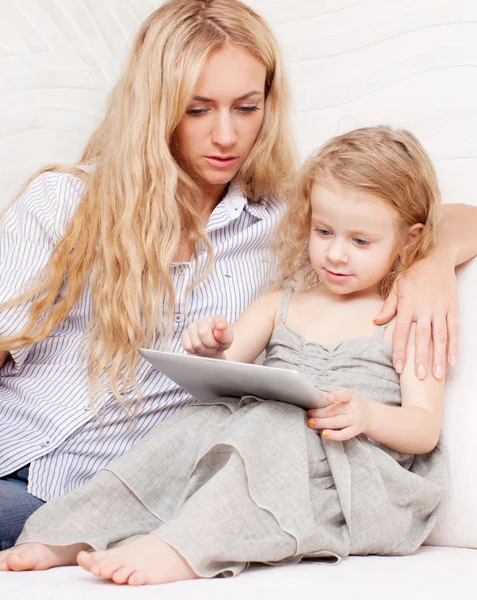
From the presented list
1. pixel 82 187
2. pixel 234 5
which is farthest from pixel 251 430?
pixel 234 5

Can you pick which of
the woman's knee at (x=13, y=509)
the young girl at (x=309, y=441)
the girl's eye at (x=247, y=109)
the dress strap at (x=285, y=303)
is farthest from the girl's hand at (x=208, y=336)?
the girl's eye at (x=247, y=109)

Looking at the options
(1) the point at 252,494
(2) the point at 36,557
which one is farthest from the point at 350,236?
(2) the point at 36,557

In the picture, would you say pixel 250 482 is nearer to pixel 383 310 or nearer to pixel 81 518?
pixel 81 518

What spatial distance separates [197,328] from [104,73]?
0.97 m

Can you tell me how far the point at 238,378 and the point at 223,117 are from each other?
1.97 feet

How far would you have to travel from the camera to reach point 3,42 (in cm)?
209

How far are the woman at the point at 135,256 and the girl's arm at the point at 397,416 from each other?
0.17 meters

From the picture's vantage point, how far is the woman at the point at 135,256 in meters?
1.68

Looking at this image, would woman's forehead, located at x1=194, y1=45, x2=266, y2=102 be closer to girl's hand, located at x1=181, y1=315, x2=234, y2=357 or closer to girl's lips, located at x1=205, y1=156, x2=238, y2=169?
girl's lips, located at x1=205, y1=156, x2=238, y2=169

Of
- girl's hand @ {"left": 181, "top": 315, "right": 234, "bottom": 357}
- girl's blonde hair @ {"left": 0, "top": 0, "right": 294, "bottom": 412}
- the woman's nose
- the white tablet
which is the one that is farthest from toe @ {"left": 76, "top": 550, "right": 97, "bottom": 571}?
the woman's nose

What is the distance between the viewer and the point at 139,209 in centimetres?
176

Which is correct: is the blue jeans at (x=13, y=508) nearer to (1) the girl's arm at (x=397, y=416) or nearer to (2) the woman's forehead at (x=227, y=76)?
(1) the girl's arm at (x=397, y=416)

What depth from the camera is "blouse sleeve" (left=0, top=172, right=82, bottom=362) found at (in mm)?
1697

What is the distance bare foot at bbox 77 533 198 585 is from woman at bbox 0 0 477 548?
467 mm
